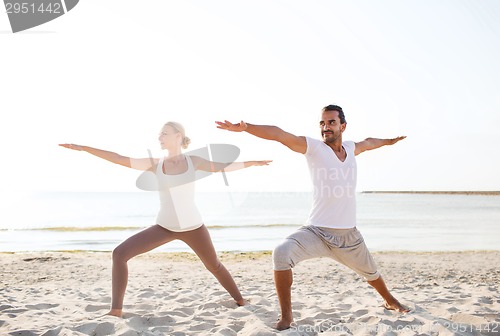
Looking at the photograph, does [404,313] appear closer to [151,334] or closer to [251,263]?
[151,334]

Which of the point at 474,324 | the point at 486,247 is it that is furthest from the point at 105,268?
the point at 486,247

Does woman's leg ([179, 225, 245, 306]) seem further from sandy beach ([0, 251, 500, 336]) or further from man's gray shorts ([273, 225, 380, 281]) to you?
man's gray shorts ([273, 225, 380, 281])

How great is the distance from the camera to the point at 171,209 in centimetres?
504

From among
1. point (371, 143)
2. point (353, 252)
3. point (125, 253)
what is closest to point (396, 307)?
point (353, 252)

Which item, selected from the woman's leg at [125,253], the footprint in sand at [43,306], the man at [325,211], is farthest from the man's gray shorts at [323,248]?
the footprint in sand at [43,306]

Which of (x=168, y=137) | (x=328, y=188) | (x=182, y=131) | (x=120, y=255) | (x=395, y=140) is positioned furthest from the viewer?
(x=395, y=140)

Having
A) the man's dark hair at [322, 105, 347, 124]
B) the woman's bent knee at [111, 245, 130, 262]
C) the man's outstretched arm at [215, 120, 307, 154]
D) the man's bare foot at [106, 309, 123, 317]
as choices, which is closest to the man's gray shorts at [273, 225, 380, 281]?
the man's outstretched arm at [215, 120, 307, 154]

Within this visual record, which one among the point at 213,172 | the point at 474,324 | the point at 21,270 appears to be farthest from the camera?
the point at 21,270

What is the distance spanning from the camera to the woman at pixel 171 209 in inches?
191

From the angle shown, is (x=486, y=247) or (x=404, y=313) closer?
(x=404, y=313)

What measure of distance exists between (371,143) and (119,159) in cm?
271

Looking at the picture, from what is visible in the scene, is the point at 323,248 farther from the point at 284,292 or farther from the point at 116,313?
Answer: the point at 116,313

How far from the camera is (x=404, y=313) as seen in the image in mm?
4852

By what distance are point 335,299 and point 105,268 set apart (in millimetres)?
5076
